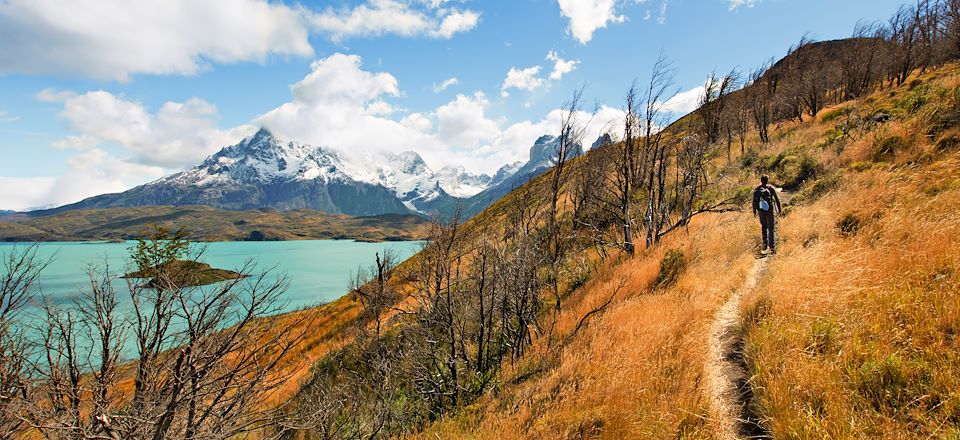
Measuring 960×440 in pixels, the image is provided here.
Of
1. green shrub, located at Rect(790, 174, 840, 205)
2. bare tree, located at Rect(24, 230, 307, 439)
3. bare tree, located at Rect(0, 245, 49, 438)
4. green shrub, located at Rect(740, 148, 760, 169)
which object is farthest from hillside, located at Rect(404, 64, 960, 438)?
green shrub, located at Rect(740, 148, 760, 169)

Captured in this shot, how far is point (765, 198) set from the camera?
10.6 meters

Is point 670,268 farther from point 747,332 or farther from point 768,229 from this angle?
point 747,332

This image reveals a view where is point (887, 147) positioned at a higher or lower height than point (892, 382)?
higher

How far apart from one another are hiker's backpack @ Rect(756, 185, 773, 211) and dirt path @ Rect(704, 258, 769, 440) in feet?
15.2

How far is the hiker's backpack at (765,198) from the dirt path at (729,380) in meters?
4.63

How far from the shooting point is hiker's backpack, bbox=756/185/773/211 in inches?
409

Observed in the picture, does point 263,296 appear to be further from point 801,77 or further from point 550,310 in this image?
point 801,77

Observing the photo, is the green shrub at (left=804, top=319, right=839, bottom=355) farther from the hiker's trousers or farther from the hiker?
the hiker's trousers

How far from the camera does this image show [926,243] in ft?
17.3

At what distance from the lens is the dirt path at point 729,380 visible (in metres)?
4.11

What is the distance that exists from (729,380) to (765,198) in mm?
7775

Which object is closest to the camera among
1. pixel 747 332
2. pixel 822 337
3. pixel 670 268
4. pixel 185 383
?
pixel 822 337

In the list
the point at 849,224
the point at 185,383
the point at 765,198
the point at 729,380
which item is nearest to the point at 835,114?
the point at 765,198

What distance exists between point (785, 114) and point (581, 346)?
43.4 m
